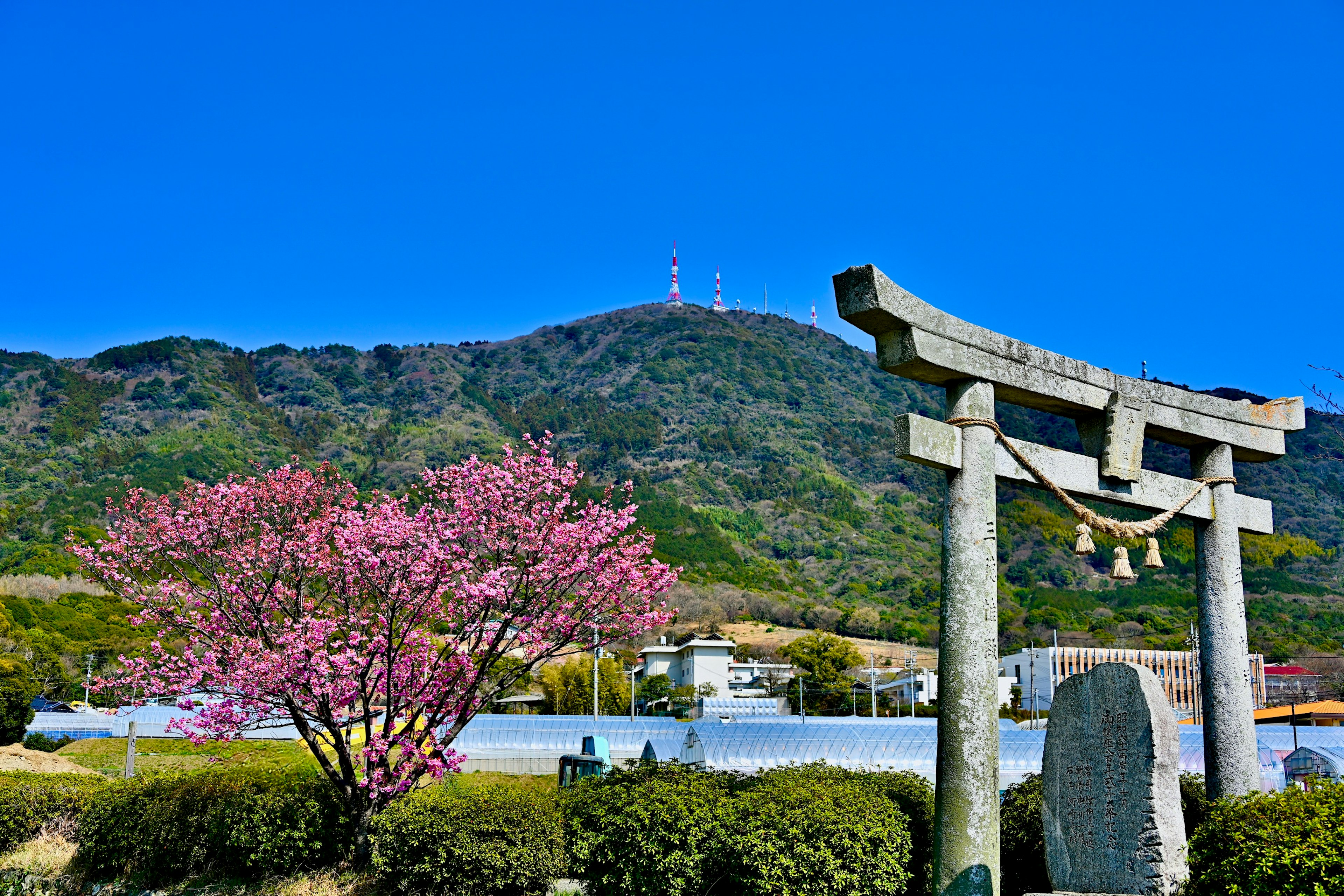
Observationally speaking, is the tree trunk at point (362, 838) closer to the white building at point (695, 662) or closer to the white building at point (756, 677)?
the white building at point (756, 677)

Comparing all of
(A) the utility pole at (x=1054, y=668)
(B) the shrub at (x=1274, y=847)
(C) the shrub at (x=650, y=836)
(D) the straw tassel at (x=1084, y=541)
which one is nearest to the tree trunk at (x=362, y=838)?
(C) the shrub at (x=650, y=836)

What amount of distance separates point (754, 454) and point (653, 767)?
14188cm

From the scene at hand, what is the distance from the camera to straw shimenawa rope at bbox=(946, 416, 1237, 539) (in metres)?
7.99

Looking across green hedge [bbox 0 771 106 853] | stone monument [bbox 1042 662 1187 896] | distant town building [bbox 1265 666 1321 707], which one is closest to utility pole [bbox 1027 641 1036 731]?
distant town building [bbox 1265 666 1321 707]

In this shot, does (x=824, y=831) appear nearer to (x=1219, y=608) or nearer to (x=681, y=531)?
(x=1219, y=608)

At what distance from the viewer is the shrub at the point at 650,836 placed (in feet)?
30.3

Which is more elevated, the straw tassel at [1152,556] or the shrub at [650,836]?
the straw tassel at [1152,556]

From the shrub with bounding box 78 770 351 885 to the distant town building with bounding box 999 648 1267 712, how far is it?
37.2 m

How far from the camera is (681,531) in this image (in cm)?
10881

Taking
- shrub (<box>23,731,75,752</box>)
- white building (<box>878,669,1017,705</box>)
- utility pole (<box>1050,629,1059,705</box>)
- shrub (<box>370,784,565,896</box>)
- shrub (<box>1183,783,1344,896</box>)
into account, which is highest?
shrub (<box>1183,783,1344,896</box>)

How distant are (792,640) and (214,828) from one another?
203ft

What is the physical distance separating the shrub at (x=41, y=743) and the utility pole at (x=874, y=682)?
23.6 m

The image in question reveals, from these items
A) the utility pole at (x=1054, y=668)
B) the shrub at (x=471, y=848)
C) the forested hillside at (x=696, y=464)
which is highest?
the forested hillside at (x=696, y=464)

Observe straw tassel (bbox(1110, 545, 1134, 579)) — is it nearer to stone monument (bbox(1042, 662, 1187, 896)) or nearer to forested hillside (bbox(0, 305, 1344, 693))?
stone monument (bbox(1042, 662, 1187, 896))
